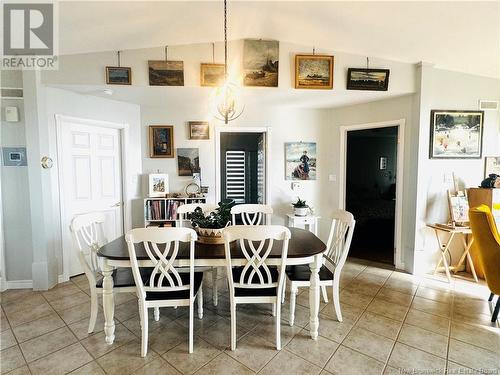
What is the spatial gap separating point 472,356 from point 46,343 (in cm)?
330

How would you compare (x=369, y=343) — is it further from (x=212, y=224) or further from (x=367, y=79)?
(x=367, y=79)

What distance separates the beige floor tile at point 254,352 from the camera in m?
1.83

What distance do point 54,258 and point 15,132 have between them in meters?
1.51

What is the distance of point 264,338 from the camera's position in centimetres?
210

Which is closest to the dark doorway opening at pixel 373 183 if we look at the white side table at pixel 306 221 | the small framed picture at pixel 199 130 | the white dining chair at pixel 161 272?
the white side table at pixel 306 221

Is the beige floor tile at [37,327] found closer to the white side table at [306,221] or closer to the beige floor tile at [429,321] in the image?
the white side table at [306,221]

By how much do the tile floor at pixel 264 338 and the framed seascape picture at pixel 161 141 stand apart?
6.71ft

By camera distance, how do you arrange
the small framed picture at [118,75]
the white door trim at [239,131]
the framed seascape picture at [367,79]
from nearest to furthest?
1. the small framed picture at [118,75]
2. the framed seascape picture at [367,79]
3. the white door trim at [239,131]

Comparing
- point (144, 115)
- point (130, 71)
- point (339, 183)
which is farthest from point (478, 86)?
point (144, 115)

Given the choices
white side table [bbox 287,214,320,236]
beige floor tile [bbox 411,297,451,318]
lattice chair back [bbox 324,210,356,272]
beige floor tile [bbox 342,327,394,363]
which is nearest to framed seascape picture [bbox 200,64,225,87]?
lattice chair back [bbox 324,210,356,272]

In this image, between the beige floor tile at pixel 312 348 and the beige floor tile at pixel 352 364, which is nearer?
the beige floor tile at pixel 352 364

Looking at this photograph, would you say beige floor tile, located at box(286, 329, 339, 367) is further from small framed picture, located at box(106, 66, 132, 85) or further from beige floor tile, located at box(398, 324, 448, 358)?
small framed picture, located at box(106, 66, 132, 85)

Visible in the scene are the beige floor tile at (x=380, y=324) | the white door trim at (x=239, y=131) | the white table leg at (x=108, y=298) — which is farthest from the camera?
the white door trim at (x=239, y=131)

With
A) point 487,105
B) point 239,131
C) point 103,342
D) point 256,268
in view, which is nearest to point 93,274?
point 103,342
